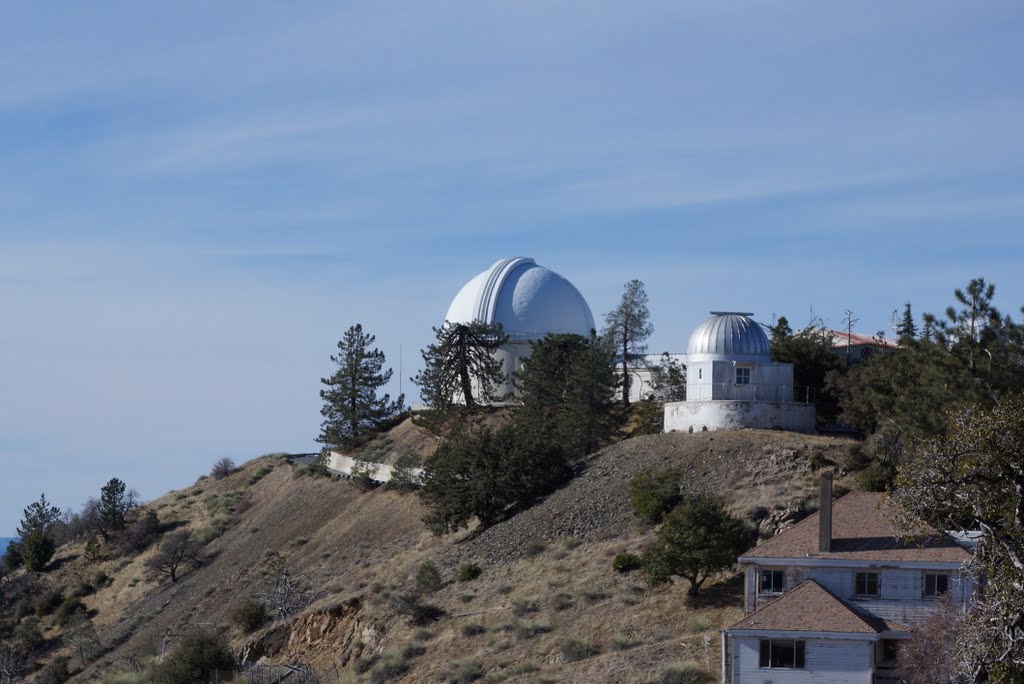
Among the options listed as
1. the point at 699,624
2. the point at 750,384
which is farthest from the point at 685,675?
the point at 750,384

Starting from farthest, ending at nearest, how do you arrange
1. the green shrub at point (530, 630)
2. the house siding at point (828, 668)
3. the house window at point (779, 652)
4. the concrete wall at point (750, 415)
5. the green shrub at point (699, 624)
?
1. the concrete wall at point (750, 415)
2. the green shrub at point (530, 630)
3. the green shrub at point (699, 624)
4. the house window at point (779, 652)
5. the house siding at point (828, 668)

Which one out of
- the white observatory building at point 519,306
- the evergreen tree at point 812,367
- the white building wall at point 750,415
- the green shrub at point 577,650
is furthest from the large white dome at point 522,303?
the green shrub at point 577,650

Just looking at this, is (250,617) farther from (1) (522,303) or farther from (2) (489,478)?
(1) (522,303)

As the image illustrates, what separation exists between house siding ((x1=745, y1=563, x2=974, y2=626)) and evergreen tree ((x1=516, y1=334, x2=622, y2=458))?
78.9 feet

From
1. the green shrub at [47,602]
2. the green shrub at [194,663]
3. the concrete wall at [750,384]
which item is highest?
the concrete wall at [750,384]

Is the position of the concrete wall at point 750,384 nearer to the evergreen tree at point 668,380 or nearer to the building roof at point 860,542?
the evergreen tree at point 668,380

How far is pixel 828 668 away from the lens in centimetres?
3456

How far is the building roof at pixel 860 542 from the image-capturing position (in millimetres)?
36434

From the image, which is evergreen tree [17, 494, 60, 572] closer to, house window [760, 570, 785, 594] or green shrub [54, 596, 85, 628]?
green shrub [54, 596, 85, 628]

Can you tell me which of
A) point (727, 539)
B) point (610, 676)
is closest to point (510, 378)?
point (727, 539)

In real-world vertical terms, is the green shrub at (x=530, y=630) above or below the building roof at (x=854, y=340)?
below

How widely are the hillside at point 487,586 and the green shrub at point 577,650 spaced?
0.04 meters

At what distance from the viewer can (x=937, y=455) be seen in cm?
2373

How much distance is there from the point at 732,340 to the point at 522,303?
22128mm
